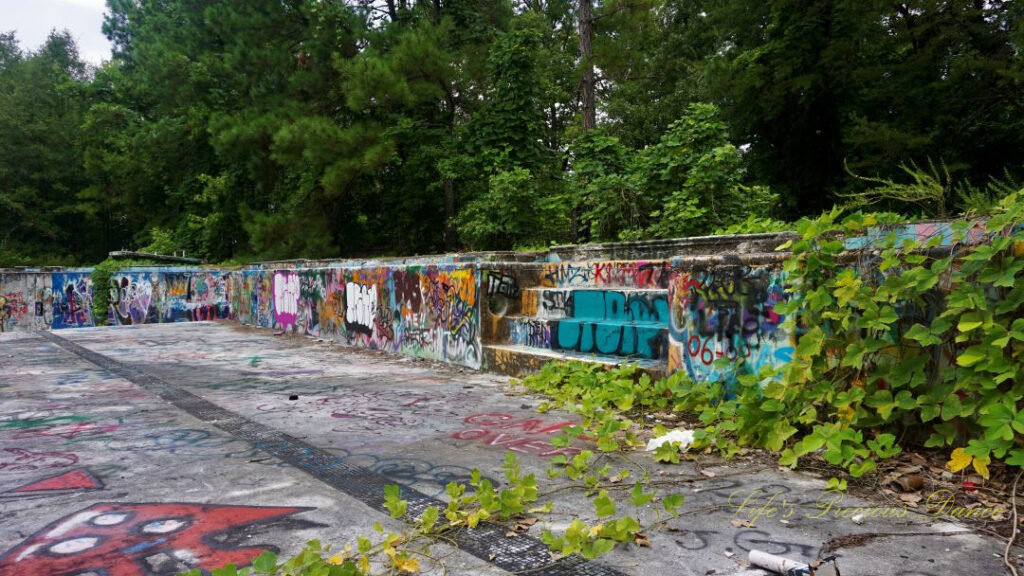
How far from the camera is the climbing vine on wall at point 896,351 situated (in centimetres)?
312

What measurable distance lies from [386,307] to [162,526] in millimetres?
7133

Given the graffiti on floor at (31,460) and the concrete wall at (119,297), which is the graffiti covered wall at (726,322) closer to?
the graffiti on floor at (31,460)

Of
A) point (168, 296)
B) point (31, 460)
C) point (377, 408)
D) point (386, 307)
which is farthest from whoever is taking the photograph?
point (168, 296)

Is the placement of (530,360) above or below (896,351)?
below

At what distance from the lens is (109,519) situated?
3.02 metres

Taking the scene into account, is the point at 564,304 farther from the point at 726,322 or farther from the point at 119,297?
the point at 119,297

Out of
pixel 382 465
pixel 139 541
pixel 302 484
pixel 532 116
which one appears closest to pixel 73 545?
pixel 139 541

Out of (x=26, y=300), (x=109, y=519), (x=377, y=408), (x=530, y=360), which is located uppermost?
(x=26, y=300)

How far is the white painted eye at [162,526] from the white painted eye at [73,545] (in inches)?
8.0

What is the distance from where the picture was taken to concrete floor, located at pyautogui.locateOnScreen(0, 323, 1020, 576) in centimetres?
255

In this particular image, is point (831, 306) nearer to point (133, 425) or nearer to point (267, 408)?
point (267, 408)

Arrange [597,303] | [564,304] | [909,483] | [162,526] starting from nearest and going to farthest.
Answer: [162,526] < [909,483] < [597,303] < [564,304]

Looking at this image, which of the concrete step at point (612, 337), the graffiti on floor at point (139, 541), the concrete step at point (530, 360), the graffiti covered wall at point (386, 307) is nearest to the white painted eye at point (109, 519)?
the graffiti on floor at point (139, 541)

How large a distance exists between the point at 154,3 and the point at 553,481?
36.0 m
